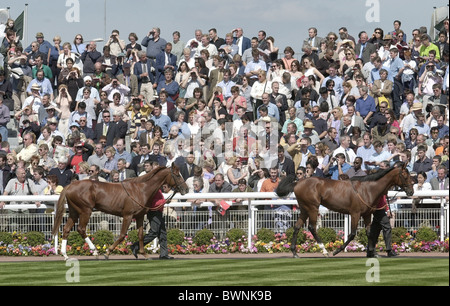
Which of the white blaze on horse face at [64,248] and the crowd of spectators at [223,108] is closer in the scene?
the white blaze on horse face at [64,248]

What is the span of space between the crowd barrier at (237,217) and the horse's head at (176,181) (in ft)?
4.80

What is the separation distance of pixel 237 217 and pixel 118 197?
2.56 m

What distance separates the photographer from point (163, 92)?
22188 millimetres

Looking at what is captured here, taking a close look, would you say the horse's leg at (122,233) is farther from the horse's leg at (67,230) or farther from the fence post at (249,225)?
the fence post at (249,225)

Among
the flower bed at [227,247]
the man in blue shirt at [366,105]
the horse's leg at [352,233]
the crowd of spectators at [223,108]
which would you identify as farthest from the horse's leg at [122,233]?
the man in blue shirt at [366,105]

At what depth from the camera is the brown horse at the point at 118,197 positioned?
15969mm

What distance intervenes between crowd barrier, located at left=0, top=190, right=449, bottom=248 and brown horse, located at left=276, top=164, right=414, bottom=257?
1.41 metres

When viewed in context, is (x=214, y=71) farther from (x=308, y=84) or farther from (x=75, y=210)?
(x=75, y=210)

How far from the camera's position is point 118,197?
16016 mm

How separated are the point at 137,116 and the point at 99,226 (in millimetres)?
4804

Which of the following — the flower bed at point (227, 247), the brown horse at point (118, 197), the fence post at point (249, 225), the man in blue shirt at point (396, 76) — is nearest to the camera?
the brown horse at point (118, 197)

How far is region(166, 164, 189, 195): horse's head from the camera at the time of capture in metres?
16.0

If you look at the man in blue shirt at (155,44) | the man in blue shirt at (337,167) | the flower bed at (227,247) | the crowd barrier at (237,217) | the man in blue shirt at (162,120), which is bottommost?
the flower bed at (227,247)

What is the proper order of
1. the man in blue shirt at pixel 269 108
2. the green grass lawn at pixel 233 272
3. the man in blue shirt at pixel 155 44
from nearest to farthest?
the green grass lawn at pixel 233 272
the man in blue shirt at pixel 269 108
the man in blue shirt at pixel 155 44
